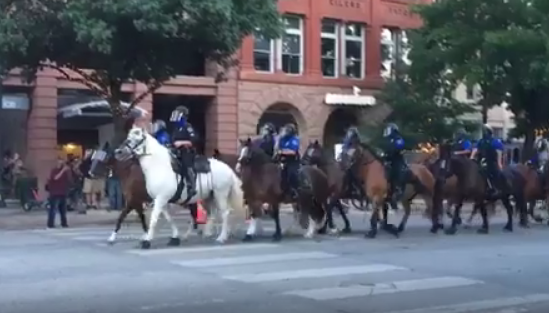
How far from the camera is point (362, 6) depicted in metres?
45.8

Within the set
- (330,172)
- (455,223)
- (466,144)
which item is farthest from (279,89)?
(330,172)

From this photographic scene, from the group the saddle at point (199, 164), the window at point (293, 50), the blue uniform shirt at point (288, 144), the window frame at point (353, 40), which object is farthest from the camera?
the window frame at point (353, 40)

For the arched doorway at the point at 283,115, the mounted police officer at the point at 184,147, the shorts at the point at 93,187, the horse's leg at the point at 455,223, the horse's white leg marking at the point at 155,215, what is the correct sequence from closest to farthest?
the horse's white leg marking at the point at 155,215
the mounted police officer at the point at 184,147
the horse's leg at the point at 455,223
the shorts at the point at 93,187
the arched doorway at the point at 283,115

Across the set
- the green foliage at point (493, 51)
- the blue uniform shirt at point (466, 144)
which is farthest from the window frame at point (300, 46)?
the blue uniform shirt at point (466, 144)

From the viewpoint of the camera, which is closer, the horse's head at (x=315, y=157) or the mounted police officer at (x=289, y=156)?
the mounted police officer at (x=289, y=156)

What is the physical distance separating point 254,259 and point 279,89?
25534 mm

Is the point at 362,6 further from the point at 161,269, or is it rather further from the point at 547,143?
the point at 161,269

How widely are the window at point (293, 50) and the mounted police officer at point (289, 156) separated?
867 inches

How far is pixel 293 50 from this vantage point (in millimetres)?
43812

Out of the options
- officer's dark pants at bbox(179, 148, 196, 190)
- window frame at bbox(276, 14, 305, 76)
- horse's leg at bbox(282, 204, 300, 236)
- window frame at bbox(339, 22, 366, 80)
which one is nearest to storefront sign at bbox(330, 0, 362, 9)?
window frame at bbox(339, 22, 366, 80)

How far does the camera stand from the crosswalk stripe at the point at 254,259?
685 inches

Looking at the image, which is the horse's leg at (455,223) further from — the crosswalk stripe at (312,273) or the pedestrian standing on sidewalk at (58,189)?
the pedestrian standing on sidewalk at (58,189)

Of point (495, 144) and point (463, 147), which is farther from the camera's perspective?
point (463, 147)

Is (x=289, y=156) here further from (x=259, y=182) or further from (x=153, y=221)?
(x=153, y=221)
